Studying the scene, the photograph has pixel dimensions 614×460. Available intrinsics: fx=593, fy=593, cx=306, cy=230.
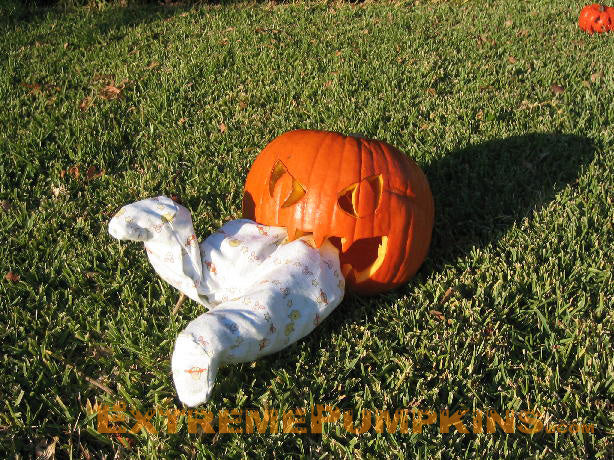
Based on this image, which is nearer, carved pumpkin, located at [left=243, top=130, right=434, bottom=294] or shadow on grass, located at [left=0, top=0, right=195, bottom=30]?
carved pumpkin, located at [left=243, top=130, right=434, bottom=294]

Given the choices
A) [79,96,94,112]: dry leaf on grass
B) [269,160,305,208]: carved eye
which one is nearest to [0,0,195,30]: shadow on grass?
[79,96,94,112]: dry leaf on grass

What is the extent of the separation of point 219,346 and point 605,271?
Result: 1817 mm

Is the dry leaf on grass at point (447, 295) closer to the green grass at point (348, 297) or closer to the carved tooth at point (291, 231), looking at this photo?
the green grass at point (348, 297)

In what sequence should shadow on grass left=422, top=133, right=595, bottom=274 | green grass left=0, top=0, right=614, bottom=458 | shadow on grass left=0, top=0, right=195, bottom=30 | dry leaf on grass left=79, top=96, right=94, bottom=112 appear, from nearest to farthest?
green grass left=0, top=0, right=614, bottom=458 → shadow on grass left=422, top=133, right=595, bottom=274 → dry leaf on grass left=79, top=96, right=94, bottom=112 → shadow on grass left=0, top=0, right=195, bottom=30

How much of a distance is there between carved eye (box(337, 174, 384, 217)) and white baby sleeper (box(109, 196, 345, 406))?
18cm

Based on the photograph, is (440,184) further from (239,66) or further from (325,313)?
(239,66)

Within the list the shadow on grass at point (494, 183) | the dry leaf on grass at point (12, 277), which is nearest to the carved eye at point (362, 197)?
the shadow on grass at point (494, 183)

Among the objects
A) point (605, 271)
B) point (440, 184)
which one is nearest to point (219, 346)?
point (605, 271)

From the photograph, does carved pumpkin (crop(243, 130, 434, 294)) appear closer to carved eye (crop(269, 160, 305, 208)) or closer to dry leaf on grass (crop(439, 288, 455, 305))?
carved eye (crop(269, 160, 305, 208))

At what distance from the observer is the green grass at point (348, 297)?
2129mm

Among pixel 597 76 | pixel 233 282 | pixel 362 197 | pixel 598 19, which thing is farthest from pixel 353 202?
pixel 598 19

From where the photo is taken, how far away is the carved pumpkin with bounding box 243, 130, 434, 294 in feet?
8.01

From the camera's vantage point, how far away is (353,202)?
96.6 inches

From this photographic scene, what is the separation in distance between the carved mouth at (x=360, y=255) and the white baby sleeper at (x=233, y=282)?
0.08 meters
